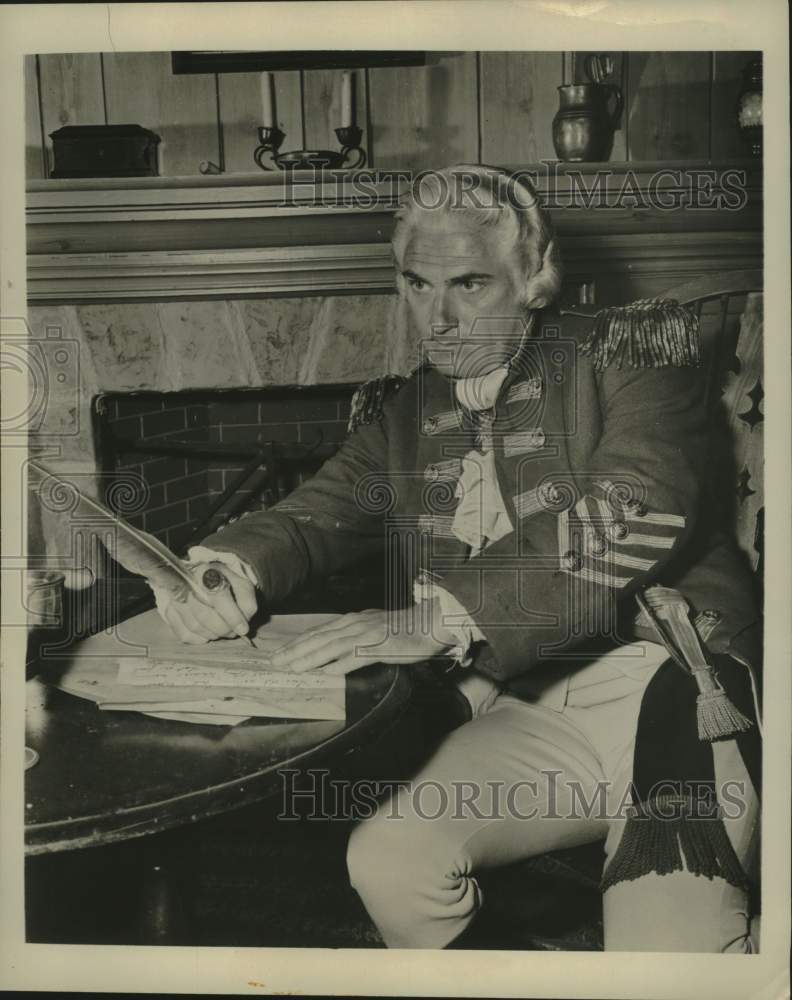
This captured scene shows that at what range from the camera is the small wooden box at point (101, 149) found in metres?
1.77

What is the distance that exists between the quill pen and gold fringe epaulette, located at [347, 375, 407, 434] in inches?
14.9

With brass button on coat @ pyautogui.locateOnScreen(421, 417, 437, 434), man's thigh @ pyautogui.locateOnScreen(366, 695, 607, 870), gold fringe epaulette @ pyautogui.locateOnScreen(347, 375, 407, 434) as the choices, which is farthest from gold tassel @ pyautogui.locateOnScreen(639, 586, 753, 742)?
gold fringe epaulette @ pyautogui.locateOnScreen(347, 375, 407, 434)

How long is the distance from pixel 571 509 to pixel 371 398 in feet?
1.35

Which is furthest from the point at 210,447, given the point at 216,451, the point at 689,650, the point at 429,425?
the point at 689,650

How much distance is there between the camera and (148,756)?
162 cm

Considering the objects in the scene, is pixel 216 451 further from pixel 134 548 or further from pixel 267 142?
pixel 267 142

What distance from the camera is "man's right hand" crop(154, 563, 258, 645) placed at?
1794 millimetres

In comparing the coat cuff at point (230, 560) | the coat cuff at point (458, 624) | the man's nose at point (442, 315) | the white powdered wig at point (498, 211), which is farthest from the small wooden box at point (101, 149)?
the coat cuff at point (458, 624)

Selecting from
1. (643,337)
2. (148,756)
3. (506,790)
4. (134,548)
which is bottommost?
(506,790)

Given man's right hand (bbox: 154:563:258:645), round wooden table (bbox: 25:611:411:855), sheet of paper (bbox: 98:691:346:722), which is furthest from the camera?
man's right hand (bbox: 154:563:258:645)

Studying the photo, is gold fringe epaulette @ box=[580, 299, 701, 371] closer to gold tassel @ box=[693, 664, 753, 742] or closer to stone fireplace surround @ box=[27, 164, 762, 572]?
stone fireplace surround @ box=[27, 164, 762, 572]

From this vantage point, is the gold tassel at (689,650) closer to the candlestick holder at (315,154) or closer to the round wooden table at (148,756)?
the round wooden table at (148,756)

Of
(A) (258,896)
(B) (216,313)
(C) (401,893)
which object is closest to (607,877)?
(C) (401,893)

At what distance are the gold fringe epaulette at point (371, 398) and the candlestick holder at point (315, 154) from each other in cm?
38
